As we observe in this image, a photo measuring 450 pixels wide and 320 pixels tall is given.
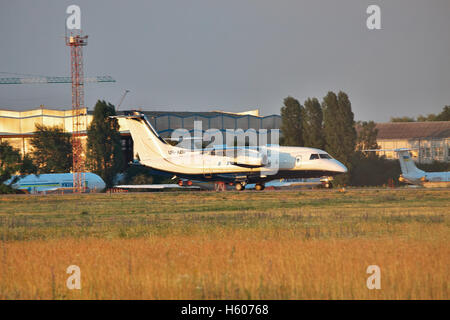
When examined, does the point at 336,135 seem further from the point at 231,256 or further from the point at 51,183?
the point at 231,256

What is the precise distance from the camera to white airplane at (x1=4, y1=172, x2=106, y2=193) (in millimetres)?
71688

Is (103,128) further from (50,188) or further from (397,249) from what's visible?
(397,249)

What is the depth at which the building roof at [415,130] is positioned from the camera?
11000cm

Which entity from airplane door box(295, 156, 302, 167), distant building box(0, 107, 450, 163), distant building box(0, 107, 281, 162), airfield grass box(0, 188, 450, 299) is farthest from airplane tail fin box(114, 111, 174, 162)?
distant building box(0, 107, 281, 162)

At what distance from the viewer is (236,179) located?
191ft

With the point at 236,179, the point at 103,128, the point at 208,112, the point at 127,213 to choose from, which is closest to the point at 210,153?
the point at 236,179

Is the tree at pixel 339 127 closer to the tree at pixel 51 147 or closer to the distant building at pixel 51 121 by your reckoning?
the distant building at pixel 51 121

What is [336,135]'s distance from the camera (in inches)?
3105

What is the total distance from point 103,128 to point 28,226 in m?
54.8

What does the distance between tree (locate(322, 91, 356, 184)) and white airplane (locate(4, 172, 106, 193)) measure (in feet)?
97.2

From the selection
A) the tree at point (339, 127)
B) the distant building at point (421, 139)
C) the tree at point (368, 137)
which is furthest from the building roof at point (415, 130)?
the tree at point (339, 127)

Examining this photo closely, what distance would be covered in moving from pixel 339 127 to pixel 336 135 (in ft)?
4.06

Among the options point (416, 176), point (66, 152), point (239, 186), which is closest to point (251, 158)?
point (239, 186)

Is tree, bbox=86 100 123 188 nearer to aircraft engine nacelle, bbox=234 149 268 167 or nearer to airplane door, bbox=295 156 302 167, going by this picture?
aircraft engine nacelle, bbox=234 149 268 167
